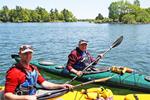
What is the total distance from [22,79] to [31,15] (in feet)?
435

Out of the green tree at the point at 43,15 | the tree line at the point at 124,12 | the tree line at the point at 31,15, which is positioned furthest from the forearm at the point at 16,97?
the green tree at the point at 43,15

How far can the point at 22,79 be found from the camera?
587 cm

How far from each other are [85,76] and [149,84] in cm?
233

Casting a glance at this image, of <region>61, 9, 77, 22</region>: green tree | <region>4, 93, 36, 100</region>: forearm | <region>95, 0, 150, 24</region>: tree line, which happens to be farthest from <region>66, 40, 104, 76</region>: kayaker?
<region>61, 9, 77, 22</region>: green tree

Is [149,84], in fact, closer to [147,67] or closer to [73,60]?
[73,60]

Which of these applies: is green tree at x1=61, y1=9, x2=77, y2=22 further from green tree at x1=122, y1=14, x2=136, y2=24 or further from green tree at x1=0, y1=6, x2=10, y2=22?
green tree at x1=122, y1=14, x2=136, y2=24

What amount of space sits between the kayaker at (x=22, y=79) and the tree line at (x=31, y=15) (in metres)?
126

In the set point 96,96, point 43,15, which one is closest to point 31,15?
point 43,15

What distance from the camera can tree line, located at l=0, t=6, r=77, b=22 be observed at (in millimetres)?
130312

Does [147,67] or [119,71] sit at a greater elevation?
[119,71]

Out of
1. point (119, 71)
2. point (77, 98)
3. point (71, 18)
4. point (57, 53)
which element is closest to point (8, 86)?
point (77, 98)

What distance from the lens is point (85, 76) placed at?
1116cm

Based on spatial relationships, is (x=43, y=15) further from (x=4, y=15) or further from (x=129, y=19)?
(x=129, y=19)

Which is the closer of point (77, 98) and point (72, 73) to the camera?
point (77, 98)
